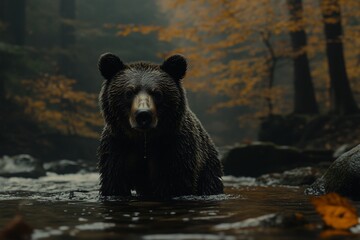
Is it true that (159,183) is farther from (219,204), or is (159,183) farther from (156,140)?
(219,204)

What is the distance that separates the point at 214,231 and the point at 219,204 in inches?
77.8

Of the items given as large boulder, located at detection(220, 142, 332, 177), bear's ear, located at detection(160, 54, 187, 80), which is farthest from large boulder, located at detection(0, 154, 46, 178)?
bear's ear, located at detection(160, 54, 187, 80)

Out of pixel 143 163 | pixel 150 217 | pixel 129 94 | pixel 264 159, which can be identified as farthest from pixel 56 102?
pixel 150 217

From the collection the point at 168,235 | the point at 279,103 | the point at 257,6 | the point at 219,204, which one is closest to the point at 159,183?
the point at 219,204

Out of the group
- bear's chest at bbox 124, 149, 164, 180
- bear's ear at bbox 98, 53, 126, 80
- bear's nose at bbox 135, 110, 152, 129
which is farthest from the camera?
bear's ear at bbox 98, 53, 126, 80

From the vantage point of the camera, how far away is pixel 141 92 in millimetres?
5418

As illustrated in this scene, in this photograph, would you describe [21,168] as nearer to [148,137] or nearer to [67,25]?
[148,137]

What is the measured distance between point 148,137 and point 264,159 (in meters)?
7.86

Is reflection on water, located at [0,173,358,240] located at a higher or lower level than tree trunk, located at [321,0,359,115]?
lower

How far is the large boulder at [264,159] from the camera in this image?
12.7m

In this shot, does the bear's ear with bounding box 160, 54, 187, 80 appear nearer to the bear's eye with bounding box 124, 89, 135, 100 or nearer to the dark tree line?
the bear's eye with bounding box 124, 89, 135, 100

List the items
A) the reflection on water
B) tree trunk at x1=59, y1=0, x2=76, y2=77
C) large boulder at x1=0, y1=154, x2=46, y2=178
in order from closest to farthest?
1. the reflection on water
2. large boulder at x1=0, y1=154, x2=46, y2=178
3. tree trunk at x1=59, y1=0, x2=76, y2=77

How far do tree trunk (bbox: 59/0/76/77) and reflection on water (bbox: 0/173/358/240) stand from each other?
69.1 ft

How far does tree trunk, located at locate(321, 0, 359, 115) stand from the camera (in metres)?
15.4
